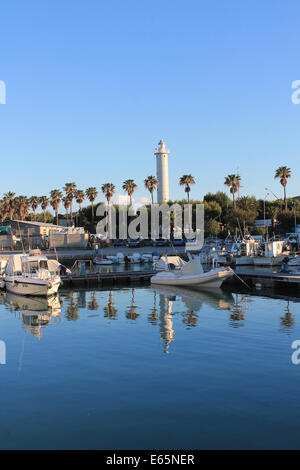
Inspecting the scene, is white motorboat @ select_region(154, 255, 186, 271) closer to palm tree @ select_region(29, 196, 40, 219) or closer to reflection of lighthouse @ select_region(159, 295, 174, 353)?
reflection of lighthouse @ select_region(159, 295, 174, 353)

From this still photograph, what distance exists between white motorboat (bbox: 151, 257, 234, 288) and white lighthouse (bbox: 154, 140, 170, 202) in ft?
237

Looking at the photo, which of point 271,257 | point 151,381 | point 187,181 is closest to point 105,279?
point 271,257

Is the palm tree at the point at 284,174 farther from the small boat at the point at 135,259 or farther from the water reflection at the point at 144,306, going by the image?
the water reflection at the point at 144,306

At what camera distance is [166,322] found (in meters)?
26.4

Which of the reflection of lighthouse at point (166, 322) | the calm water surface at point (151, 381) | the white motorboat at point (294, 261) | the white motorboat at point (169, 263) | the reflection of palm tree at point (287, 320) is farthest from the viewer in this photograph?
the white motorboat at point (294, 261)

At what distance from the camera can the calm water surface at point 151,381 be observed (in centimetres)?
1149

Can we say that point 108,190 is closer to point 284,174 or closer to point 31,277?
point 284,174

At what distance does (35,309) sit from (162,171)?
298 ft

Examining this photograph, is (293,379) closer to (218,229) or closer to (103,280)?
(103,280)

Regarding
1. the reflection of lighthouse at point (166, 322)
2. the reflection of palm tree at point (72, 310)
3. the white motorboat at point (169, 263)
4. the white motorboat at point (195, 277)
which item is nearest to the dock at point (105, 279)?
the white motorboat at point (169, 263)

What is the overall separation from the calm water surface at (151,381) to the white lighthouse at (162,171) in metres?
88.7
